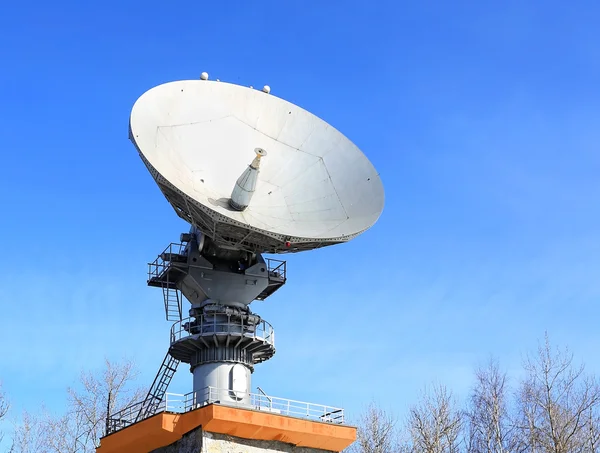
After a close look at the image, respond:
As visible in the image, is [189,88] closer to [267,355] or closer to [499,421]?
[267,355]

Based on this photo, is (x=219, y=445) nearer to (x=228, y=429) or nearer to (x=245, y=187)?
(x=228, y=429)

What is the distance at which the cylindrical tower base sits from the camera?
33781 mm

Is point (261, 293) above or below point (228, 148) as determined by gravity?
below

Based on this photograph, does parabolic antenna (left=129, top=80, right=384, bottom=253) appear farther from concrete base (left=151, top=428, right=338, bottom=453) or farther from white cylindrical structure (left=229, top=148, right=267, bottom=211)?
concrete base (left=151, top=428, right=338, bottom=453)

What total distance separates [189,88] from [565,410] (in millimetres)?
24315

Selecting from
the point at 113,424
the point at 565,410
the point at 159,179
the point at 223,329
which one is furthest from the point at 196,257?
the point at 565,410

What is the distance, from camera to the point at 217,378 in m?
34.3

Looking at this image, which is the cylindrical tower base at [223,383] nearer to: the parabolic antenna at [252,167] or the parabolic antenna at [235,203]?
the parabolic antenna at [235,203]

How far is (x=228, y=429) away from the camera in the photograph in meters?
31.4

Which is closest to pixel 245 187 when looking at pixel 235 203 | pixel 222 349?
pixel 235 203

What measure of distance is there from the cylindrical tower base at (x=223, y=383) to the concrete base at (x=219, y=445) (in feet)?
6.74

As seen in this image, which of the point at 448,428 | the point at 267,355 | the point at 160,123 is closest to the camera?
the point at 160,123

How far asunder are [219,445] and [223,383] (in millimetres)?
3406

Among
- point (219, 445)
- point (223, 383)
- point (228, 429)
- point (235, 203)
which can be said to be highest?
point (235, 203)
